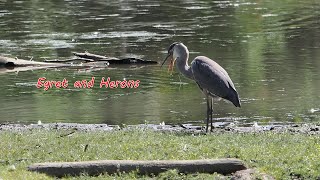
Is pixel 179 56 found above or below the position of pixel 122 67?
above

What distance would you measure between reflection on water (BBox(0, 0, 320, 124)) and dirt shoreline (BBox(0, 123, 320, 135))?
100cm

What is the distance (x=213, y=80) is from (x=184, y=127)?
4.63 feet

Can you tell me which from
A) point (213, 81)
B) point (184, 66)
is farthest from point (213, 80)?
point (184, 66)

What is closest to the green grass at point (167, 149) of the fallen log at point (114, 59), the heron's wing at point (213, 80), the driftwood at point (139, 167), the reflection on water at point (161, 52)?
the driftwood at point (139, 167)

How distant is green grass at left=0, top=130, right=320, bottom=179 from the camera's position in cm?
956

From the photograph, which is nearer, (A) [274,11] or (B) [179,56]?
(B) [179,56]

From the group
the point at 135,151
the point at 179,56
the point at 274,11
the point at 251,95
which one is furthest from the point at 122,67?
the point at 274,11

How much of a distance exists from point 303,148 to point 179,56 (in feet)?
13.0

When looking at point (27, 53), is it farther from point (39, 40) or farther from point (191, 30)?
point (191, 30)

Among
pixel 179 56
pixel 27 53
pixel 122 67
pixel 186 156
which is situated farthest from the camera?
pixel 27 53

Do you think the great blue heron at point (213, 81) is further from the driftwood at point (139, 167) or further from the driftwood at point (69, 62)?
the driftwood at point (69, 62)

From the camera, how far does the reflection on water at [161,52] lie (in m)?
16.8

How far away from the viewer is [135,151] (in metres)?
10.7

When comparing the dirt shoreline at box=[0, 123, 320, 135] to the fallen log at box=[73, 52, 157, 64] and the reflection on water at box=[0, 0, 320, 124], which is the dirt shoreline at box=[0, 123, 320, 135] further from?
the fallen log at box=[73, 52, 157, 64]
